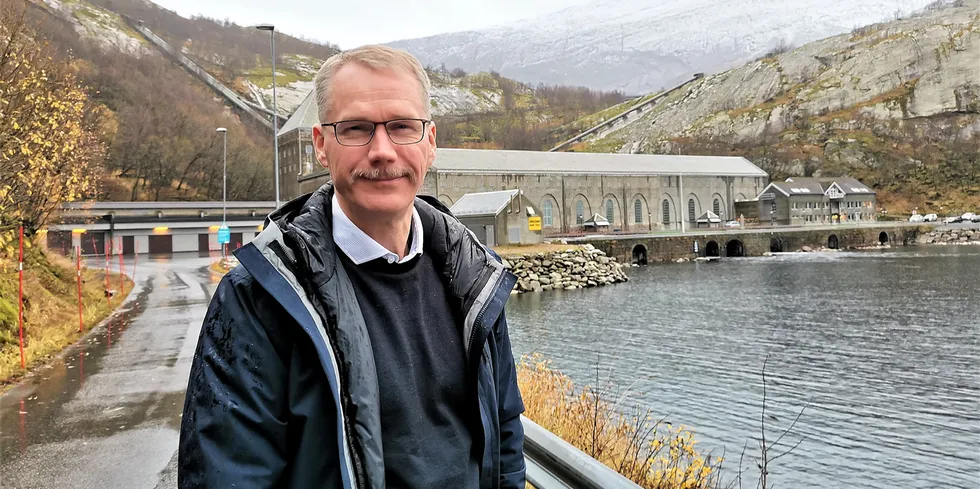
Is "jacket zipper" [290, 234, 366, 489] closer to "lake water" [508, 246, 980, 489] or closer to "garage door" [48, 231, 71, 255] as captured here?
"lake water" [508, 246, 980, 489]

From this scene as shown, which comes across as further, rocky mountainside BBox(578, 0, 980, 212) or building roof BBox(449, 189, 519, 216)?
rocky mountainside BBox(578, 0, 980, 212)

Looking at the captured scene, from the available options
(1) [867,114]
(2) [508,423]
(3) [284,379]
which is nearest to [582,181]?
(2) [508,423]

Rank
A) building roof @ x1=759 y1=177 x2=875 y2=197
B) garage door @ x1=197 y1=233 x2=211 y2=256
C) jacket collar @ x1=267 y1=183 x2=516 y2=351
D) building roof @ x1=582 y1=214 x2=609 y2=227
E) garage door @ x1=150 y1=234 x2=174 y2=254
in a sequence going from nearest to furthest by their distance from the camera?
jacket collar @ x1=267 y1=183 x2=516 y2=351 → garage door @ x1=150 y1=234 x2=174 y2=254 → garage door @ x1=197 y1=233 x2=211 y2=256 → building roof @ x1=582 y1=214 x2=609 y2=227 → building roof @ x1=759 y1=177 x2=875 y2=197

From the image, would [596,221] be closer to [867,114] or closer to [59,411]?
[59,411]

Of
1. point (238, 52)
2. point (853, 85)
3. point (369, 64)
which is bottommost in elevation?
point (369, 64)

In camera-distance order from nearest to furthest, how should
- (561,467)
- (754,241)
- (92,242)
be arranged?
(561,467)
(92,242)
(754,241)

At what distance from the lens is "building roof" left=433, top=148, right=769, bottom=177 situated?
5422 centimetres

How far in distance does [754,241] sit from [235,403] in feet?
195

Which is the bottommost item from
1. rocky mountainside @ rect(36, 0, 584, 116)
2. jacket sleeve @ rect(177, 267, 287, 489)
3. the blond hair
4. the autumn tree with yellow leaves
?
jacket sleeve @ rect(177, 267, 287, 489)

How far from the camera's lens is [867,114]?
102 meters

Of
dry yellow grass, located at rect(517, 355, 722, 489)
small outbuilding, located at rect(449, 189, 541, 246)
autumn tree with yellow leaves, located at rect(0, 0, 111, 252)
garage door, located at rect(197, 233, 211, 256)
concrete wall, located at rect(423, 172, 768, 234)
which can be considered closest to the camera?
dry yellow grass, located at rect(517, 355, 722, 489)

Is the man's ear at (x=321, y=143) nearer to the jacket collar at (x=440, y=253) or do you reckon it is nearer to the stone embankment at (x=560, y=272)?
the jacket collar at (x=440, y=253)

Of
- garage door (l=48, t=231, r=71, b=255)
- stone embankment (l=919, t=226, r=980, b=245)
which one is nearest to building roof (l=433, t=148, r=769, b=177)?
stone embankment (l=919, t=226, r=980, b=245)

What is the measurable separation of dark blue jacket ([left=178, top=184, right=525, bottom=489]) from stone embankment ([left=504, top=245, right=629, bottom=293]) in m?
30.1
